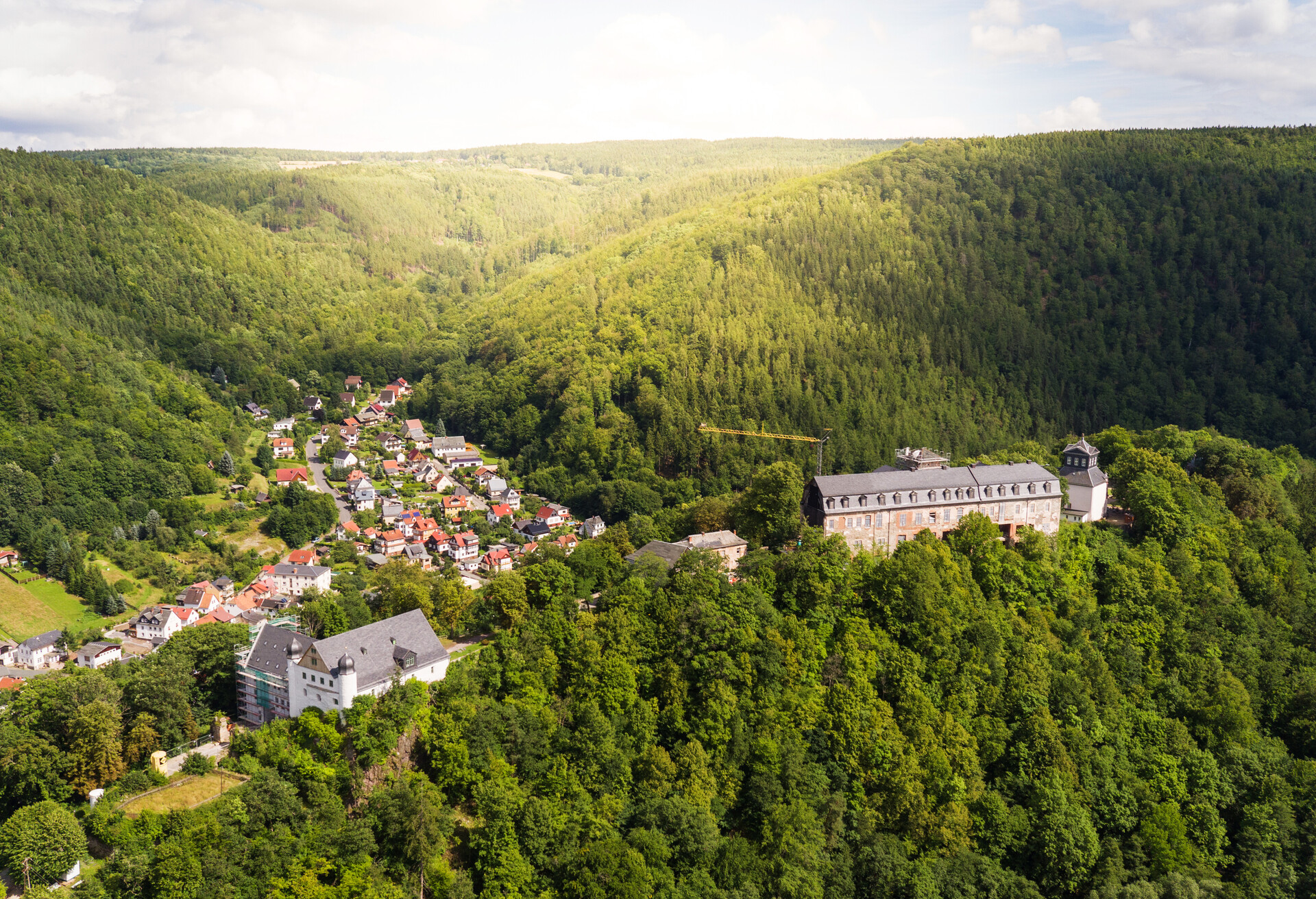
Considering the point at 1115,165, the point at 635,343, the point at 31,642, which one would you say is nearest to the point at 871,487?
the point at 31,642

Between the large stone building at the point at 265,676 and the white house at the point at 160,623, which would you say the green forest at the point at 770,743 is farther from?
the white house at the point at 160,623

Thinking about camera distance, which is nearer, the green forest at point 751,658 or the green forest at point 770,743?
the green forest at point 770,743

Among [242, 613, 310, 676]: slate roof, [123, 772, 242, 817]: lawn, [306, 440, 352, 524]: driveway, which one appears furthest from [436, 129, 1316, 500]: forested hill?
[123, 772, 242, 817]: lawn

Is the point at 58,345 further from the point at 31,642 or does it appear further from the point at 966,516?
the point at 966,516

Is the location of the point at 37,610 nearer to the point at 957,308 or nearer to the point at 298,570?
the point at 298,570

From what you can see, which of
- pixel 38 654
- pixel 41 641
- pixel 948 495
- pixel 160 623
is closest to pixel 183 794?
pixel 160 623

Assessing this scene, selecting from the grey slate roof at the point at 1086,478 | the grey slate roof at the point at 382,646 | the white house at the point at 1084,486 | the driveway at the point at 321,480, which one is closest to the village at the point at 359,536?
the driveway at the point at 321,480
